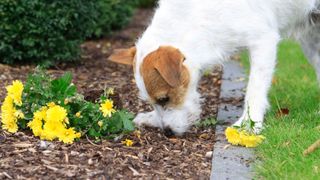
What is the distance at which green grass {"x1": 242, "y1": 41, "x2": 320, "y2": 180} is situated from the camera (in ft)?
13.7

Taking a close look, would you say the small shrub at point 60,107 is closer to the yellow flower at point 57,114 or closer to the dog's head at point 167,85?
the yellow flower at point 57,114

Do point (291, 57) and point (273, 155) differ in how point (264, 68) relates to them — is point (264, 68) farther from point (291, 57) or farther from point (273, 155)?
point (291, 57)

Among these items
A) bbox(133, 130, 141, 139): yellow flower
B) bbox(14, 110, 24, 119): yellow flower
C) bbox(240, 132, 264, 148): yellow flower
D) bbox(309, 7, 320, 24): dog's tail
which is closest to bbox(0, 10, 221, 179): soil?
bbox(133, 130, 141, 139): yellow flower

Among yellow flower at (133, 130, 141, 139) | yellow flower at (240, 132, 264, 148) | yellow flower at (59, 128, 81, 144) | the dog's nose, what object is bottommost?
yellow flower at (240, 132, 264, 148)

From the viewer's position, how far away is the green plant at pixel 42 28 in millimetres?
7332

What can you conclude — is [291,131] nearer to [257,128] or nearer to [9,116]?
[257,128]

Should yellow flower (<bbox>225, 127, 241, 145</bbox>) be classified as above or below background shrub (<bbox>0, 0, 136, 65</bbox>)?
below

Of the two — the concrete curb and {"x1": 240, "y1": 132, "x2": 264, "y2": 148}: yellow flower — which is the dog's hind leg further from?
{"x1": 240, "y1": 132, "x2": 264, "y2": 148}: yellow flower

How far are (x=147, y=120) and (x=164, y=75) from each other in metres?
0.91

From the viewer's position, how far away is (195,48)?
5.07 m

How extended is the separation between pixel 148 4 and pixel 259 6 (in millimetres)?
11403

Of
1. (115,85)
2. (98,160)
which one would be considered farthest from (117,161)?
(115,85)

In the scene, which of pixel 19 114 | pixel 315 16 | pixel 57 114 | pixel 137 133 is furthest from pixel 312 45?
pixel 19 114

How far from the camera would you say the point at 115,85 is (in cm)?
712
